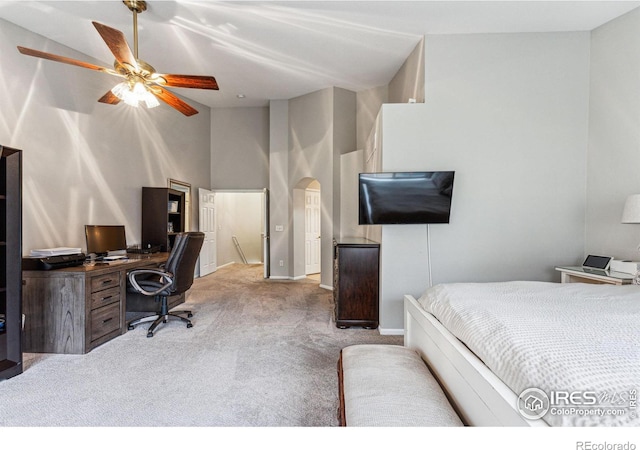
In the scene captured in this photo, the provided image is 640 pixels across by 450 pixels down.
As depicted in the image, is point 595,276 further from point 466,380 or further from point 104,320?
point 104,320

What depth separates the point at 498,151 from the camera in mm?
3264

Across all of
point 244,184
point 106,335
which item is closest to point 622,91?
point 106,335

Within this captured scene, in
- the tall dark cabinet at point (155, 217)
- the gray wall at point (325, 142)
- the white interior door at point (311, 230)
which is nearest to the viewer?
the tall dark cabinet at point (155, 217)

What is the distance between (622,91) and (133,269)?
5294 mm

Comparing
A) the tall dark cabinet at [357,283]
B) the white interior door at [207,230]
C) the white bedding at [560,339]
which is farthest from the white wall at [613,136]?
the white interior door at [207,230]

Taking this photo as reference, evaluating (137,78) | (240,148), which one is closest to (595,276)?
(137,78)

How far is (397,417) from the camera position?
3.84 ft

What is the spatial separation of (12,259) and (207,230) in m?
4.34

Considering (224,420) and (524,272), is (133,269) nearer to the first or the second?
(224,420)

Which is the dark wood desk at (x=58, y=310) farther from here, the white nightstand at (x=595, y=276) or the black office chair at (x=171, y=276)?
the white nightstand at (x=595, y=276)

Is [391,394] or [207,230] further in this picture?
[207,230]

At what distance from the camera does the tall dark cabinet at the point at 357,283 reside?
346 cm

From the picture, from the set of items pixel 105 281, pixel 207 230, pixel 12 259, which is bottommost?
pixel 105 281

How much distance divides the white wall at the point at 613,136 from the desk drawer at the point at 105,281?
4.95 meters
